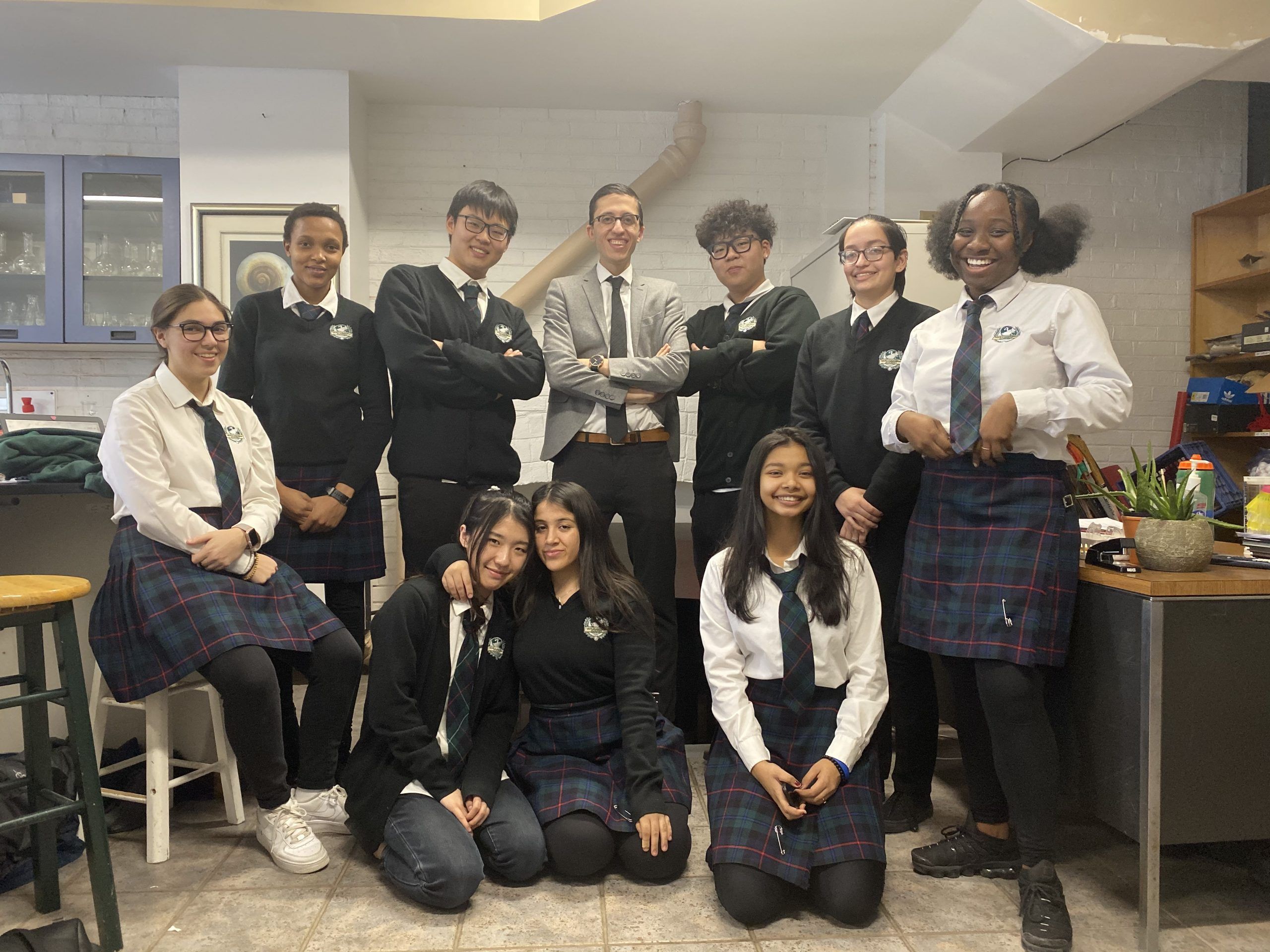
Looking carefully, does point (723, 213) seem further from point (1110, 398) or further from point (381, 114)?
point (381, 114)

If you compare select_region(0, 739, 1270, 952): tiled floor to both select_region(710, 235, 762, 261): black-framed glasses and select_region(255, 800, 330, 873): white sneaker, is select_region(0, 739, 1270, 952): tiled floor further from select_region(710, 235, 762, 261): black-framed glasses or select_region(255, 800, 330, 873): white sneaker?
select_region(710, 235, 762, 261): black-framed glasses

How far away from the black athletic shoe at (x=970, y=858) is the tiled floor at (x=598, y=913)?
0.9 inches

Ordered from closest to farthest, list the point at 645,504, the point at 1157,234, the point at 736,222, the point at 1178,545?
the point at 1178,545 → the point at 645,504 → the point at 736,222 → the point at 1157,234

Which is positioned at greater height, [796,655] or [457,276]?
[457,276]

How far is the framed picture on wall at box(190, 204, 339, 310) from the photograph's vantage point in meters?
4.22

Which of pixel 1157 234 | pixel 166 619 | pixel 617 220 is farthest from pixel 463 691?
pixel 1157 234

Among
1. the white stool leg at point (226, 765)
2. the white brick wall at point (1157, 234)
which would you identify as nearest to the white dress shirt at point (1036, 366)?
the white stool leg at point (226, 765)

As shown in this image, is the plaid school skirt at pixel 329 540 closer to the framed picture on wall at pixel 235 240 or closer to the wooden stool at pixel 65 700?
the wooden stool at pixel 65 700

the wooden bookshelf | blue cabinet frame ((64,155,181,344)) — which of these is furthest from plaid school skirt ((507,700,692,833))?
the wooden bookshelf

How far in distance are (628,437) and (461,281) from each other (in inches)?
26.3

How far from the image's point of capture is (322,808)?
7.40ft

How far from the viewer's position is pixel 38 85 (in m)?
4.42

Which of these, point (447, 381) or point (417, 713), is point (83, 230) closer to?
point (447, 381)

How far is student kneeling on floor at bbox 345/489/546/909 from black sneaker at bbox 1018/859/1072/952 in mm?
999
